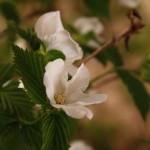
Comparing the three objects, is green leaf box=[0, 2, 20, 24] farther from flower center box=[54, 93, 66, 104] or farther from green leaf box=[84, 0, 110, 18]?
flower center box=[54, 93, 66, 104]

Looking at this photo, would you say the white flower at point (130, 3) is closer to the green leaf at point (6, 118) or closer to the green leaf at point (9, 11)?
the green leaf at point (9, 11)

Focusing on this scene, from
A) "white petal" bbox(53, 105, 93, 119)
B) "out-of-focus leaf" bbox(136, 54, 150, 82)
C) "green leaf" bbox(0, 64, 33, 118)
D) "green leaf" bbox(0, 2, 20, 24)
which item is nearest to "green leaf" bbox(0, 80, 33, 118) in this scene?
"green leaf" bbox(0, 64, 33, 118)

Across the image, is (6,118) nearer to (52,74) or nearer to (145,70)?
(52,74)

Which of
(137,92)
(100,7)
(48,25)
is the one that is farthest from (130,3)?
(48,25)

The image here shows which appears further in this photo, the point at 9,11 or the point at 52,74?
the point at 9,11

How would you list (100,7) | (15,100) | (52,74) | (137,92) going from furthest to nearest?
(100,7), (137,92), (15,100), (52,74)

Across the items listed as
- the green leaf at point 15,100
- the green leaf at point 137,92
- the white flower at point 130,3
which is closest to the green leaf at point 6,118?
the green leaf at point 15,100

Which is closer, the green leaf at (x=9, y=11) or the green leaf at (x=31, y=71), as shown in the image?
the green leaf at (x=31, y=71)
